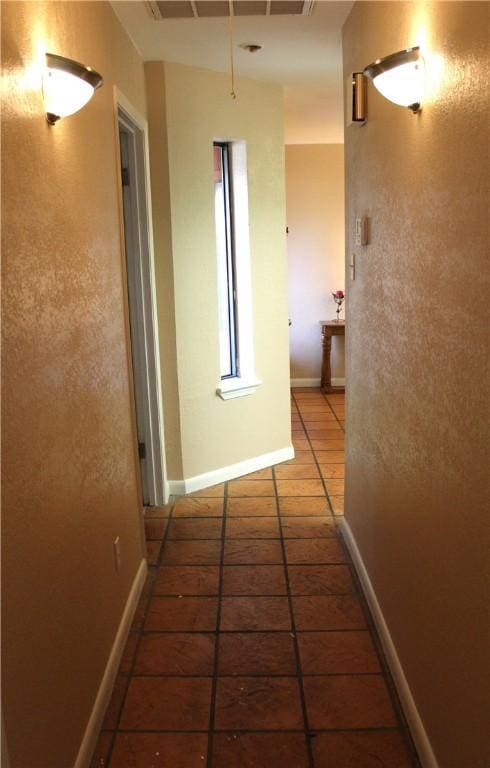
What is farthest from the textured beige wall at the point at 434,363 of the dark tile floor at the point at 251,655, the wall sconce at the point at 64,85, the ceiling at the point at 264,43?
the wall sconce at the point at 64,85

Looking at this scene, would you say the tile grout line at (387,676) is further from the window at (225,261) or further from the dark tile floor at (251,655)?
the window at (225,261)

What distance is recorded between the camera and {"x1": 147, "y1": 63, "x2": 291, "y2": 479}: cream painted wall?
12.2 ft

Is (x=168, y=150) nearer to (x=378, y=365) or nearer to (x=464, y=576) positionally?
(x=378, y=365)

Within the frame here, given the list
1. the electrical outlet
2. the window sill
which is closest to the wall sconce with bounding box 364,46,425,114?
the electrical outlet

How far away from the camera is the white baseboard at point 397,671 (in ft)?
6.09

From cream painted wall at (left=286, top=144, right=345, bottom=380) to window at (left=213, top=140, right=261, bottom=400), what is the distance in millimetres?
2539

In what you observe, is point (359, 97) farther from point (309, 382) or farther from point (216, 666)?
point (309, 382)

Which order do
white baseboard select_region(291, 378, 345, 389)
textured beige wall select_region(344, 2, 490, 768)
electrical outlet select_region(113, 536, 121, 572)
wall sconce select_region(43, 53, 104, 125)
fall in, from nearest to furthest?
1. textured beige wall select_region(344, 2, 490, 768)
2. wall sconce select_region(43, 53, 104, 125)
3. electrical outlet select_region(113, 536, 121, 572)
4. white baseboard select_region(291, 378, 345, 389)

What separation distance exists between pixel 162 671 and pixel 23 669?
3.42ft

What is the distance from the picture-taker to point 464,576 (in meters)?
1.50

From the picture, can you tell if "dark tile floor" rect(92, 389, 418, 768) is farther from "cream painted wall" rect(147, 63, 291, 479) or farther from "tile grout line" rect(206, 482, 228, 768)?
"cream painted wall" rect(147, 63, 291, 479)

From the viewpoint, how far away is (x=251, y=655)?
2.43m

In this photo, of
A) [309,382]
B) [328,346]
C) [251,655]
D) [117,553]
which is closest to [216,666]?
[251,655]

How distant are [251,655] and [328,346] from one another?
4466mm
